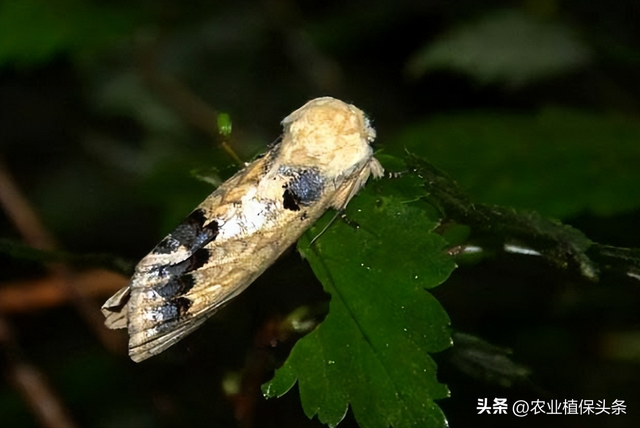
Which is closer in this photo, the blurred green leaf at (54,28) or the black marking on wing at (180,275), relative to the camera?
the black marking on wing at (180,275)

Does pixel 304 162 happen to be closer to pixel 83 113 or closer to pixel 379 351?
pixel 379 351

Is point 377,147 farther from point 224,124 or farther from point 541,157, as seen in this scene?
point 541,157

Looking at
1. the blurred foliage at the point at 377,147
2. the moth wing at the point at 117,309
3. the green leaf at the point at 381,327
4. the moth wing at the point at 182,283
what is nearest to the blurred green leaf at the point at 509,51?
the blurred foliage at the point at 377,147

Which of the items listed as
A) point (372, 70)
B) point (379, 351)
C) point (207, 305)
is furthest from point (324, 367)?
point (372, 70)

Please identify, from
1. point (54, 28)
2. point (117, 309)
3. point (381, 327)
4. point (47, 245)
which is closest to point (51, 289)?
point (47, 245)

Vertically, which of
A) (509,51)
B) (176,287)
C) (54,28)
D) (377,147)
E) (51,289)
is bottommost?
(176,287)

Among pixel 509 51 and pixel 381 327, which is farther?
pixel 509 51

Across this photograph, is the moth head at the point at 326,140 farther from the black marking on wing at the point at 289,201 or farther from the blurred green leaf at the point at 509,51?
the blurred green leaf at the point at 509,51
